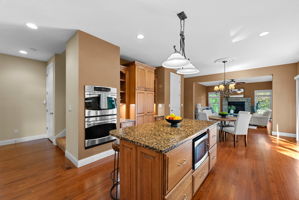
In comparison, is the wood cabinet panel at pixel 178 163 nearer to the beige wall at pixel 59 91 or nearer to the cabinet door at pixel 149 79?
the cabinet door at pixel 149 79

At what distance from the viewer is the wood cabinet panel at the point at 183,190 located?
1.21m

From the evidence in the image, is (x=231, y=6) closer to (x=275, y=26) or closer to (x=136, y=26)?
(x=275, y=26)

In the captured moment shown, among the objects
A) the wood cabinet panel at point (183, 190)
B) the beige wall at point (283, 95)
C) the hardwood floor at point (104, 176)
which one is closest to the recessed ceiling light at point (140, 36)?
the wood cabinet panel at point (183, 190)

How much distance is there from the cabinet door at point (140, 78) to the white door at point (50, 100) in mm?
2558

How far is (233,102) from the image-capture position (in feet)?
31.7

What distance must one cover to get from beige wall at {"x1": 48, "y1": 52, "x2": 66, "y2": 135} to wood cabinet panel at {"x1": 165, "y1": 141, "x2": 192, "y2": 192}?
3.80 meters

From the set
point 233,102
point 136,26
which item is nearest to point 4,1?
point 136,26

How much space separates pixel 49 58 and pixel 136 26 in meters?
3.40

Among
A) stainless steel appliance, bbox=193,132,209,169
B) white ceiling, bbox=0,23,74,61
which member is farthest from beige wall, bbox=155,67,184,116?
white ceiling, bbox=0,23,74,61

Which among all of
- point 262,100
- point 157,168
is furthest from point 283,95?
point 157,168

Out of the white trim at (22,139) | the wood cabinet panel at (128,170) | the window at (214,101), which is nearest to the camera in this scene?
the wood cabinet panel at (128,170)

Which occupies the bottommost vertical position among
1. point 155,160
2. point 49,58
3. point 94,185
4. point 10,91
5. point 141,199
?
point 94,185

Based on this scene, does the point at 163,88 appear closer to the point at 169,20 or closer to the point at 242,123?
the point at 242,123

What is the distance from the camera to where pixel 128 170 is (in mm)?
1387
